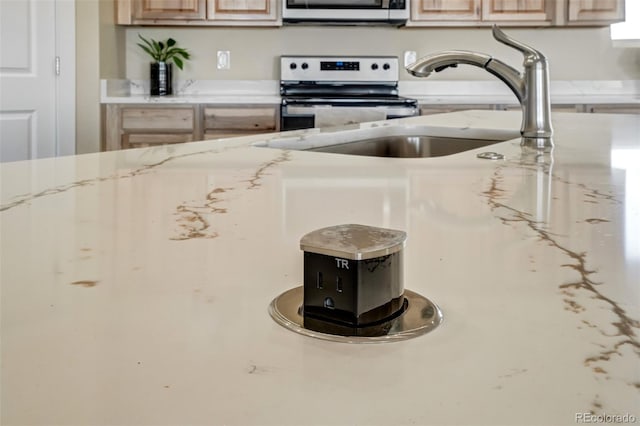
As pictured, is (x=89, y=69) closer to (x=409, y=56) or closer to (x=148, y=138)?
(x=148, y=138)

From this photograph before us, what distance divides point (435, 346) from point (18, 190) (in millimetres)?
700

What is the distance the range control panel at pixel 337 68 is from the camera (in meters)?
4.39

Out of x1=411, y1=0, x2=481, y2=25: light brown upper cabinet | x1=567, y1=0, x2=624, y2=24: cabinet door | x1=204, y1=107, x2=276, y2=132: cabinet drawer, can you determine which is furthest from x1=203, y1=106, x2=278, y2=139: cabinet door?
x1=567, y1=0, x2=624, y2=24: cabinet door

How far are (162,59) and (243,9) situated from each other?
60 centimetres

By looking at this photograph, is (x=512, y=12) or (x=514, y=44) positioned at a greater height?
Answer: (x=512, y=12)

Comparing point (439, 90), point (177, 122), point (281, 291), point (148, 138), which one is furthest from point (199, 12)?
point (281, 291)

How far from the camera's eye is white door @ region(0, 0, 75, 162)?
365 cm

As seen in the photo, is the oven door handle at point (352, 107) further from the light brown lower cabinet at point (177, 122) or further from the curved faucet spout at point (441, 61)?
the curved faucet spout at point (441, 61)

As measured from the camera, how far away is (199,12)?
13.5 feet

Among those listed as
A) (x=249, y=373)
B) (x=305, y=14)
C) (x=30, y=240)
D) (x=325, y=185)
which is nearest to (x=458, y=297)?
(x=249, y=373)

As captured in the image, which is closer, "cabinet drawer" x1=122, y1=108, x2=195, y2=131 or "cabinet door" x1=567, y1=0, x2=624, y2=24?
"cabinet drawer" x1=122, y1=108, x2=195, y2=131

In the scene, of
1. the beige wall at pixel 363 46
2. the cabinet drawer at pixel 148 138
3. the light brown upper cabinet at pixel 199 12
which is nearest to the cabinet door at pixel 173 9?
the light brown upper cabinet at pixel 199 12

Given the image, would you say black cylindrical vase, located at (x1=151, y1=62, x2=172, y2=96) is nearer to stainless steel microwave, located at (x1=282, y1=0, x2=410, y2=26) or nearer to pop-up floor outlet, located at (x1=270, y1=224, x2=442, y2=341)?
stainless steel microwave, located at (x1=282, y1=0, x2=410, y2=26)

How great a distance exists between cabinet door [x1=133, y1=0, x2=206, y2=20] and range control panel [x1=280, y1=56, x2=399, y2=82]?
587 millimetres
